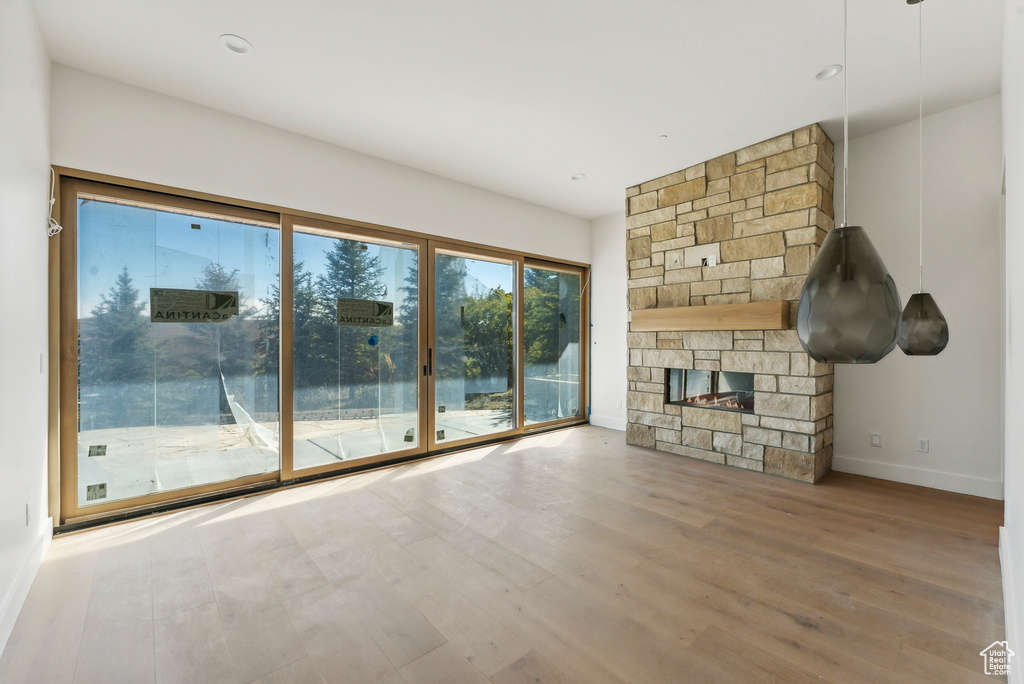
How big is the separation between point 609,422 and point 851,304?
202 inches

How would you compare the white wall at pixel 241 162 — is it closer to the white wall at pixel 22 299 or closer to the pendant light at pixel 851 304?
the white wall at pixel 22 299

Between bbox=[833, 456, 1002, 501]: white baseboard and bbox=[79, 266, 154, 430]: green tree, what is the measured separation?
5.64 meters

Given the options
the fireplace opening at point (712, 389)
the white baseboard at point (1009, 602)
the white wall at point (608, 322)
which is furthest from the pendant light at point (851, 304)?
the white wall at point (608, 322)

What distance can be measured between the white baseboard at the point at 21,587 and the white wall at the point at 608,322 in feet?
17.2

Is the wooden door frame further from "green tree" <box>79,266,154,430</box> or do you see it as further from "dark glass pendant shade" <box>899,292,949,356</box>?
"dark glass pendant shade" <box>899,292,949,356</box>

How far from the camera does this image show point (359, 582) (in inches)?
86.5

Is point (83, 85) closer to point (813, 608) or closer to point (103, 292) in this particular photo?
point (103, 292)

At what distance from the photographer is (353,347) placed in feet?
13.3

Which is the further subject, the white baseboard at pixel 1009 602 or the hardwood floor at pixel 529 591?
the hardwood floor at pixel 529 591

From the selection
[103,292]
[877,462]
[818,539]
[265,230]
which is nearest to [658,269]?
[877,462]

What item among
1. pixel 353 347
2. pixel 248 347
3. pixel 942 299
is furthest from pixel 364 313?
pixel 942 299

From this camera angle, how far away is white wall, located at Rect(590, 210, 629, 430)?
228 inches

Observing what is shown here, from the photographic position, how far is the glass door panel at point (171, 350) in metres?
2.95

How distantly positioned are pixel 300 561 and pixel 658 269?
A: 4040 millimetres
